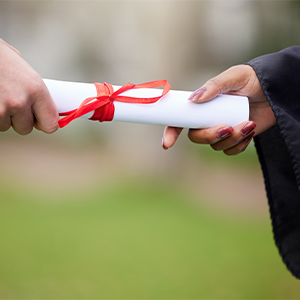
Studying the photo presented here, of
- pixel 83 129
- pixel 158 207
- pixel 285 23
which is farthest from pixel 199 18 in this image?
pixel 158 207

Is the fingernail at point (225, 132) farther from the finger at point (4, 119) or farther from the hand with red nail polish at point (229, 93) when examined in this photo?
the finger at point (4, 119)

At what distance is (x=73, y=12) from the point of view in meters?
4.36

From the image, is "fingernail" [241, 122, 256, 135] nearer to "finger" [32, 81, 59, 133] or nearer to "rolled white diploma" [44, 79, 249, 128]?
"rolled white diploma" [44, 79, 249, 128]

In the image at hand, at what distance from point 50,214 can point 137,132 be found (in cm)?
A: 208

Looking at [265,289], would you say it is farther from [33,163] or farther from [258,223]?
[33,163]

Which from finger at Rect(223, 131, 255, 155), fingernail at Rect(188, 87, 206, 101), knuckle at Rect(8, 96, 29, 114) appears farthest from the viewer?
finger at Rect(223, 131, 255, 155)

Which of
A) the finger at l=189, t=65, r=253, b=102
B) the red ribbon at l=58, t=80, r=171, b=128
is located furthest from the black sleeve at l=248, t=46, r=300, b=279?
the red ribbon at l=58, t=80, r=171, b=128

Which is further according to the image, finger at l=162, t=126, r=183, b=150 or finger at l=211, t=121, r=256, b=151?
finger at l=162, t=126, r=183, b=150

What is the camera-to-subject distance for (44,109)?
1.94 ft

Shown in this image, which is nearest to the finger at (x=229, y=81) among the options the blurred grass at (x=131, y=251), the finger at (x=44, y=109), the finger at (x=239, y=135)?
the finger at (x=239, y=135)

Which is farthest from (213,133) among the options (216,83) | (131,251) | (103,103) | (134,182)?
(134,182)

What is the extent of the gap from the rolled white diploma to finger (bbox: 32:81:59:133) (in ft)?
0.10

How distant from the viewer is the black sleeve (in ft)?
2.21

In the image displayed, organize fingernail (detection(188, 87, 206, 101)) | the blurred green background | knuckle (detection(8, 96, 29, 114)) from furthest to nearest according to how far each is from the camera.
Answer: the blurred green background → fingernail (detection(188, 87, 206, 101)) → knuckle (detection(8, 96, 29, 114))
